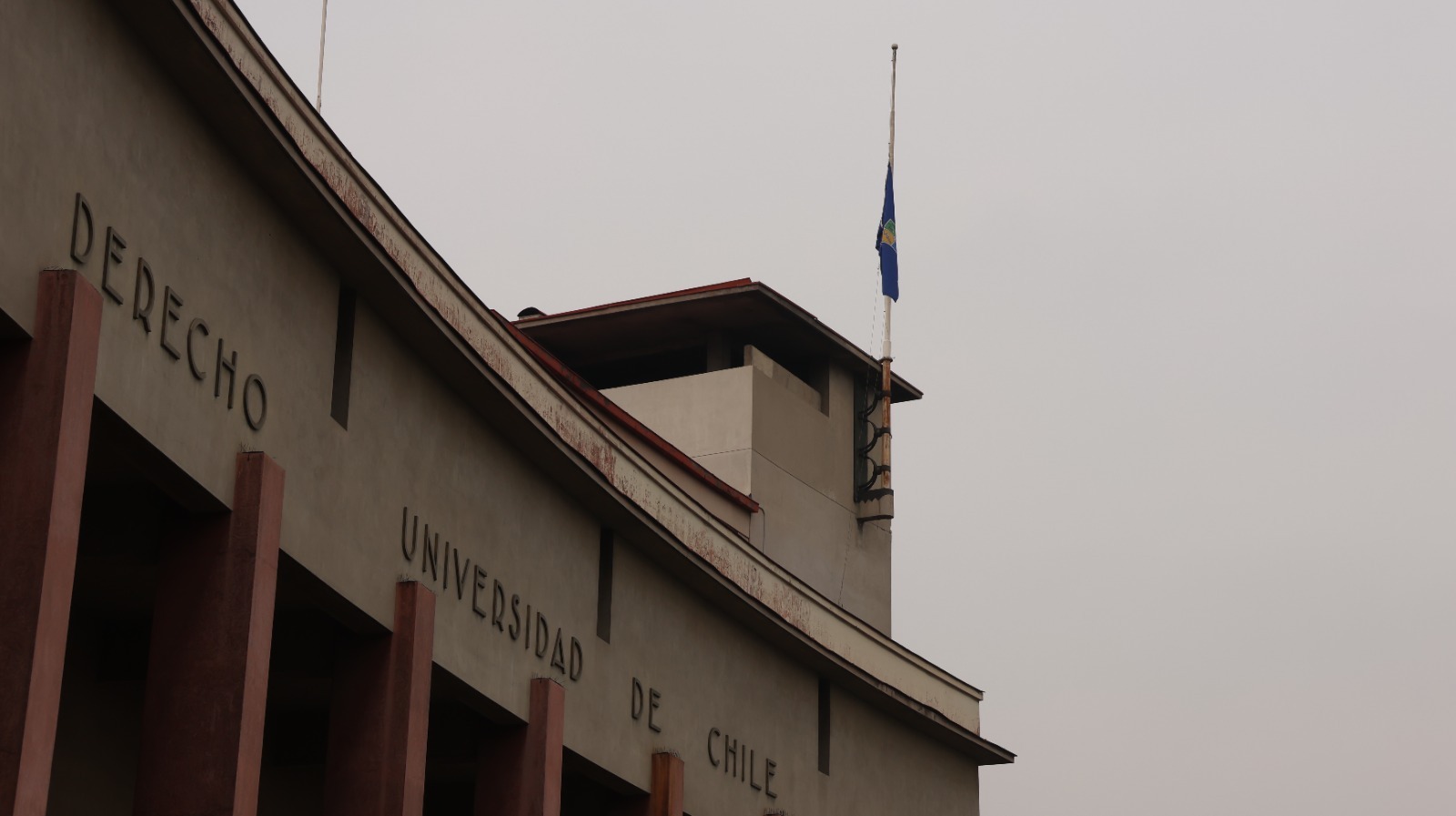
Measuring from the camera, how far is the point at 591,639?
23.5 m

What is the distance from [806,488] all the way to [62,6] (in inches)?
1076

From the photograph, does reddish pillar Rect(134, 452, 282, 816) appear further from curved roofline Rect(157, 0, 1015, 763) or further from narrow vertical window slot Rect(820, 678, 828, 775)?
narrow vertical window slot Rect(820, 678, 828, 775)

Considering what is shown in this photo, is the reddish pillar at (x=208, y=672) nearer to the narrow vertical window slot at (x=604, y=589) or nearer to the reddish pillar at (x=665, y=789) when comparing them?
the narrow vertical window slot at (x=604, y=589)

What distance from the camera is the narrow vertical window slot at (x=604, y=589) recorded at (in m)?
23.9

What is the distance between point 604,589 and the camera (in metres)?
24.0

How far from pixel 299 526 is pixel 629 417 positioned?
13707mm

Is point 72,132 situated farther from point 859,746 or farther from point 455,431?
point 859,746

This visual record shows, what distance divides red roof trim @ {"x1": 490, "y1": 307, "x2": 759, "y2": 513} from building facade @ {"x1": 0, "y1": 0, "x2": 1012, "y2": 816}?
16 cm

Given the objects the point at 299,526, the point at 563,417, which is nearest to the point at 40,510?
the point at 299,526

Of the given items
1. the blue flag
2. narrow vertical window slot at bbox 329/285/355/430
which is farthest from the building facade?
the blue flag

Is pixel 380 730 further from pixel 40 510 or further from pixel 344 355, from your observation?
pixel 40 510

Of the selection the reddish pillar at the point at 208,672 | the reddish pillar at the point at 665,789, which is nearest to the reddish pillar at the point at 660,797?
the reddish pillar at the point at 665,789

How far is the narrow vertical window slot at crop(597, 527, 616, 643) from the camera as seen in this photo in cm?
2391

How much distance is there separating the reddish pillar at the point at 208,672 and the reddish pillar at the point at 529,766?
5.80 m
